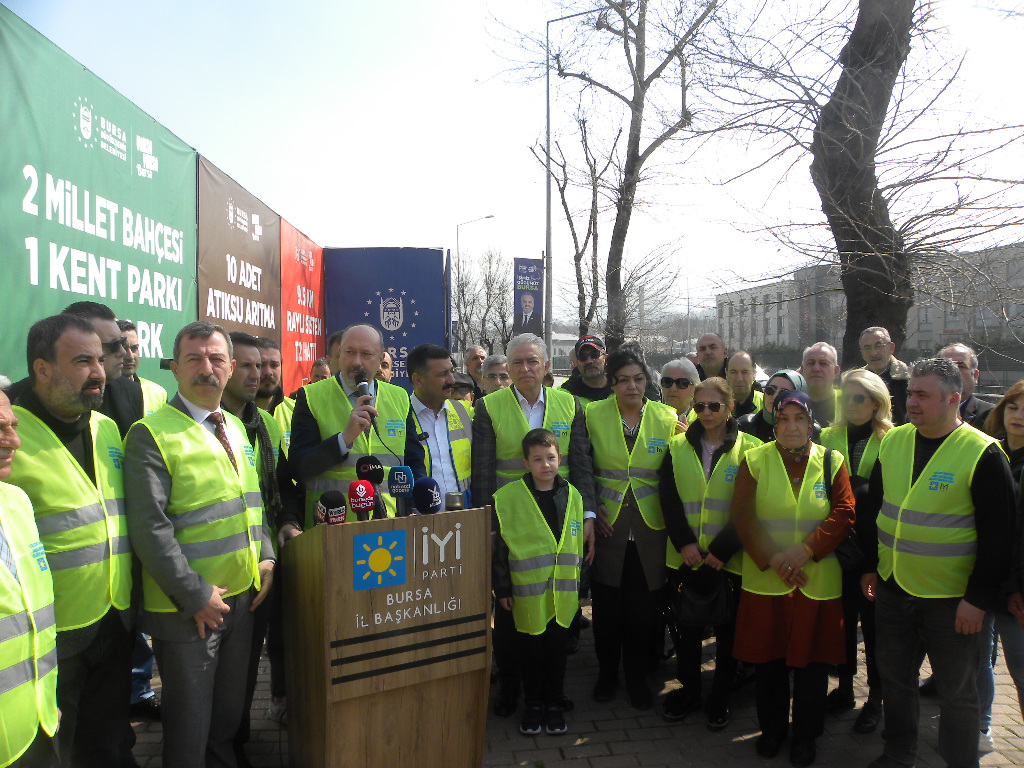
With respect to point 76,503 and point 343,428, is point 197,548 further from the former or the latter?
point 343,428

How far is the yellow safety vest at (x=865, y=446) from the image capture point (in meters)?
4.00

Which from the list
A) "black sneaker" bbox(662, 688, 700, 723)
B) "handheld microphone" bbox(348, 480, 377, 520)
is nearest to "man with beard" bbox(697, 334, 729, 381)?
"black sneaker" bbox(662, 688, 700, 723)

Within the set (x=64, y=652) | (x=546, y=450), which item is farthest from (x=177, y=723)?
(x=546, y=450)

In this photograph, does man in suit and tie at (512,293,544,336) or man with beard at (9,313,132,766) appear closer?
man with beard at (9,313,132,766)

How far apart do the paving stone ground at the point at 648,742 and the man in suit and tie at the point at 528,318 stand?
10.7 metres

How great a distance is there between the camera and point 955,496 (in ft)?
10.6

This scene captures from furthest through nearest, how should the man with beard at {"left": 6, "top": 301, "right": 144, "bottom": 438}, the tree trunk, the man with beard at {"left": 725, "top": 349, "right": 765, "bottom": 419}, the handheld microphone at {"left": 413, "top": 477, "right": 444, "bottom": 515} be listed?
1. the man with beard at {"left": 725, "top": 349, "right": 765, "bottom": 419}
2. the tree trunk
3. the man with beard at {"left": 6, "top": 301, "right": 144, "bottom": 438}
4. the handheld microphone at {"left": 413, "top": 477, "right": 444, "bottom": 515}

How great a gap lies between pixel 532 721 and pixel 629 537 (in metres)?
1.20

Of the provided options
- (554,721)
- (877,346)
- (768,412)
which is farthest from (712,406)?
(877,346)

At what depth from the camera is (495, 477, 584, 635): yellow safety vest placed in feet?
12.7

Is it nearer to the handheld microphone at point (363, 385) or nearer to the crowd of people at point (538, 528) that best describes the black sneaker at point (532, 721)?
the crowd of people at point (538, 528)

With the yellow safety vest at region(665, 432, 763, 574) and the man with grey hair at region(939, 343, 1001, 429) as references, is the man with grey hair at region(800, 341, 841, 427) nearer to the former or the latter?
the man with grey hair at region(939, 343, 1001, 429)

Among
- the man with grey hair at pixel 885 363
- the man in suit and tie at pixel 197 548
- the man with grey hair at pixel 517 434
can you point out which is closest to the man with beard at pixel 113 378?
the man in suit and tie at pixel 197 548

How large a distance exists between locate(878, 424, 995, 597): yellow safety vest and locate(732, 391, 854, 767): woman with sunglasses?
34cm
